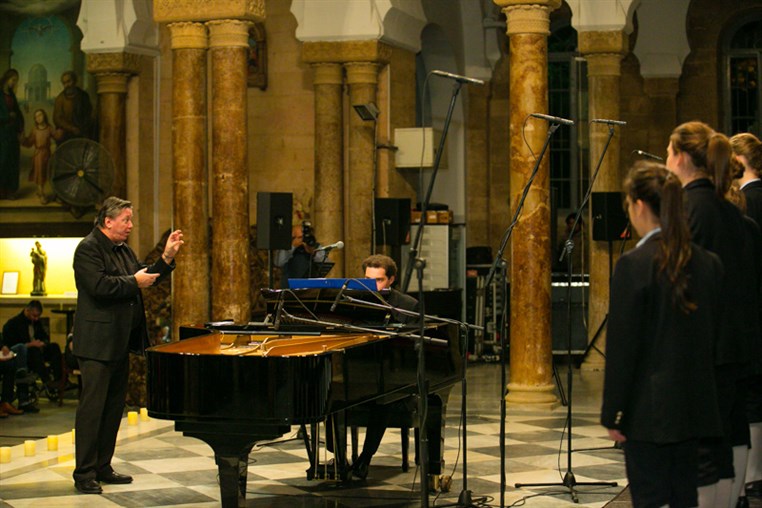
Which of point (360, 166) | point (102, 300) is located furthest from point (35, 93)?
point (102, 300)

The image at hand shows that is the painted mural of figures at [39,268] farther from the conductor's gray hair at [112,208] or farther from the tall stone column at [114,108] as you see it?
the conductor's gray hair at [112,208]

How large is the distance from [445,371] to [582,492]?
1.11 m

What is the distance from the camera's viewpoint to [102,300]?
7.60m

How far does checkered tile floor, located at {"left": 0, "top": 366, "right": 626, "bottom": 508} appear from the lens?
7.38m

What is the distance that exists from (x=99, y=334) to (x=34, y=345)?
708 cm

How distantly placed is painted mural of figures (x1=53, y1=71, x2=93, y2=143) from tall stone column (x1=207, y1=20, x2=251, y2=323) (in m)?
5.98

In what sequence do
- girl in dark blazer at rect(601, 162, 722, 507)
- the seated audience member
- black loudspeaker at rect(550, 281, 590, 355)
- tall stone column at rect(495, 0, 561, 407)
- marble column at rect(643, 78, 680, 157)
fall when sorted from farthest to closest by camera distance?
marble column at rect(643, 78, 680, 157) < black loudspeaker at rect(550, 281, 590, 355) < the seated audience member < tall stone column at rect(495, 0, 561, 407) < girl in dark blazer at rect(601, 162, 722, 507)

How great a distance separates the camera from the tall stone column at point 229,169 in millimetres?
11906

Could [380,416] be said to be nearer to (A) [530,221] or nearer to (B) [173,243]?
(B) [173,243]

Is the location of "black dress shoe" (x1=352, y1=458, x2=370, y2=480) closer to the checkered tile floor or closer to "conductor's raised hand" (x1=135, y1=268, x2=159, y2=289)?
the checkered tile floor

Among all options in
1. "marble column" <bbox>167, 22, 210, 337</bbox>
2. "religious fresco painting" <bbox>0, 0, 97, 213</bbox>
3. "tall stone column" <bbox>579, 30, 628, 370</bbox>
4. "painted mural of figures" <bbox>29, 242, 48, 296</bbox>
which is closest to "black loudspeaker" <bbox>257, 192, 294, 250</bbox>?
"marble column" <bbox>167, 22, 210, 337</bbox>

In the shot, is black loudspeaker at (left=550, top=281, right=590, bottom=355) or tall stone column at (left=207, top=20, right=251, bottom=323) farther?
black loudspeaker at (left=550, top=281, right=590, bottom=355)

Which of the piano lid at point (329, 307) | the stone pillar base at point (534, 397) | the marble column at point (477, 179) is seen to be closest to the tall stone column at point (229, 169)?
the stone pillar base at point (534, 397)

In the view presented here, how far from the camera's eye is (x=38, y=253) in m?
17.7
